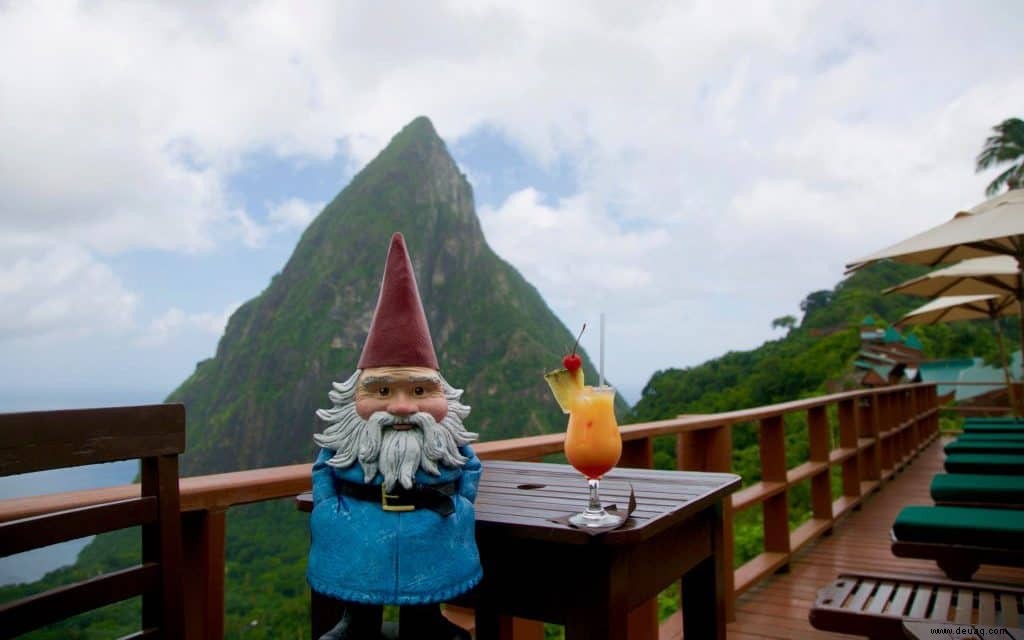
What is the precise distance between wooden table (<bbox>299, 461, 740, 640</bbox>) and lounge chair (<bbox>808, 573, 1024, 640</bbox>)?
0.63 meters

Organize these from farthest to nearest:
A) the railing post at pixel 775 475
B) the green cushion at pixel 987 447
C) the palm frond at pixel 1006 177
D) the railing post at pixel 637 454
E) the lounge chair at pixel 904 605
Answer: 1. the palm frond at pixel 1006 177
2. the green cushion at pixel 987 447
3. the railing post at pixel 775 475
4. the railing post at pixel 637 454
5. the lounge chair at pixel 904 605

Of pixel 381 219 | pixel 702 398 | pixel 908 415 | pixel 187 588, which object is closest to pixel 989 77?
pixel 702 398

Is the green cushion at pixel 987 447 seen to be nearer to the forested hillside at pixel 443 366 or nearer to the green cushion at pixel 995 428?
the green cushion at pixel 995 428

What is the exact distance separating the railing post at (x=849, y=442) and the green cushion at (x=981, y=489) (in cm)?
171

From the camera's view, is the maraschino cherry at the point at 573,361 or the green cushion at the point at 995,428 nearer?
the maraschino cherry at the point at 573,361

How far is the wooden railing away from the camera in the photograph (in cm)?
142

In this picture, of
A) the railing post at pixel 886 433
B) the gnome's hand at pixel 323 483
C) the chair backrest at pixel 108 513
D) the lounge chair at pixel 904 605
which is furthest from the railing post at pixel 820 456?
the chair backrest at pixel 108 513

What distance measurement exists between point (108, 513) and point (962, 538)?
123 inches

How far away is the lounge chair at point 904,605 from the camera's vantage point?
2.02 m

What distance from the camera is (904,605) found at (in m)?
2.18

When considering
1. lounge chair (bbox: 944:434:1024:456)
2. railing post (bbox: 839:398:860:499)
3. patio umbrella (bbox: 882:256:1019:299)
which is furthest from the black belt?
patio umbrella (bbox: 882:256:1019:299)

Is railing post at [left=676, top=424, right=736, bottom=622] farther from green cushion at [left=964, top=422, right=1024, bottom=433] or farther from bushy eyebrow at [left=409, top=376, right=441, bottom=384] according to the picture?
green cushion at [left=964, top=422, right=1024, bottom=433]

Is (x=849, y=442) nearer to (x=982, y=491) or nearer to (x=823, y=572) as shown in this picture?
(x=823, y=572)

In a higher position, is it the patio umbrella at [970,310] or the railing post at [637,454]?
the patio umbrella at [970,310]
